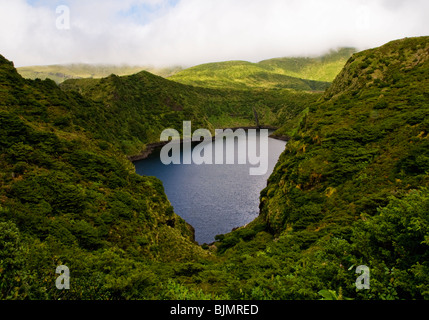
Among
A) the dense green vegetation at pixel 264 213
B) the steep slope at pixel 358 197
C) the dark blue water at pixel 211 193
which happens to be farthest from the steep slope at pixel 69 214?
the dark blue water at pixel 211 193

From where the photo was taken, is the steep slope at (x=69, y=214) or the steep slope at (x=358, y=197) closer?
the steep slope at (x=358, y=197)

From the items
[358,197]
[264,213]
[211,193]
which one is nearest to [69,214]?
[264,213]

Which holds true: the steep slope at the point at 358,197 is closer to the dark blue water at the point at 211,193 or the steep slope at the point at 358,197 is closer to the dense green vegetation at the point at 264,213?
the dense green vegetation at the point at 264,213

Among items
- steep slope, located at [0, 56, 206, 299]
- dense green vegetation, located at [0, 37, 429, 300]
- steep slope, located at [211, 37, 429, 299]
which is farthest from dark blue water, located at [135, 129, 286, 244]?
steep slope, located at [211, 37, 429, 299]

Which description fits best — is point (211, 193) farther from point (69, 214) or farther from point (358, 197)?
point (358, 197)

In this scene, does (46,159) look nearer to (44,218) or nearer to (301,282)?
(44,218)

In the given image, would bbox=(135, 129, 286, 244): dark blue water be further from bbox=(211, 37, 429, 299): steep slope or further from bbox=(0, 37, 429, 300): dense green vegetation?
bbox=(211, 37, 429, 299): steep slope

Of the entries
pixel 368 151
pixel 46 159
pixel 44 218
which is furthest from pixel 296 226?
pixel 46 159

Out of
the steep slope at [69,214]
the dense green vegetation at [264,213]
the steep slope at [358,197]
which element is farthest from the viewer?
the steep slope at [69,214]
